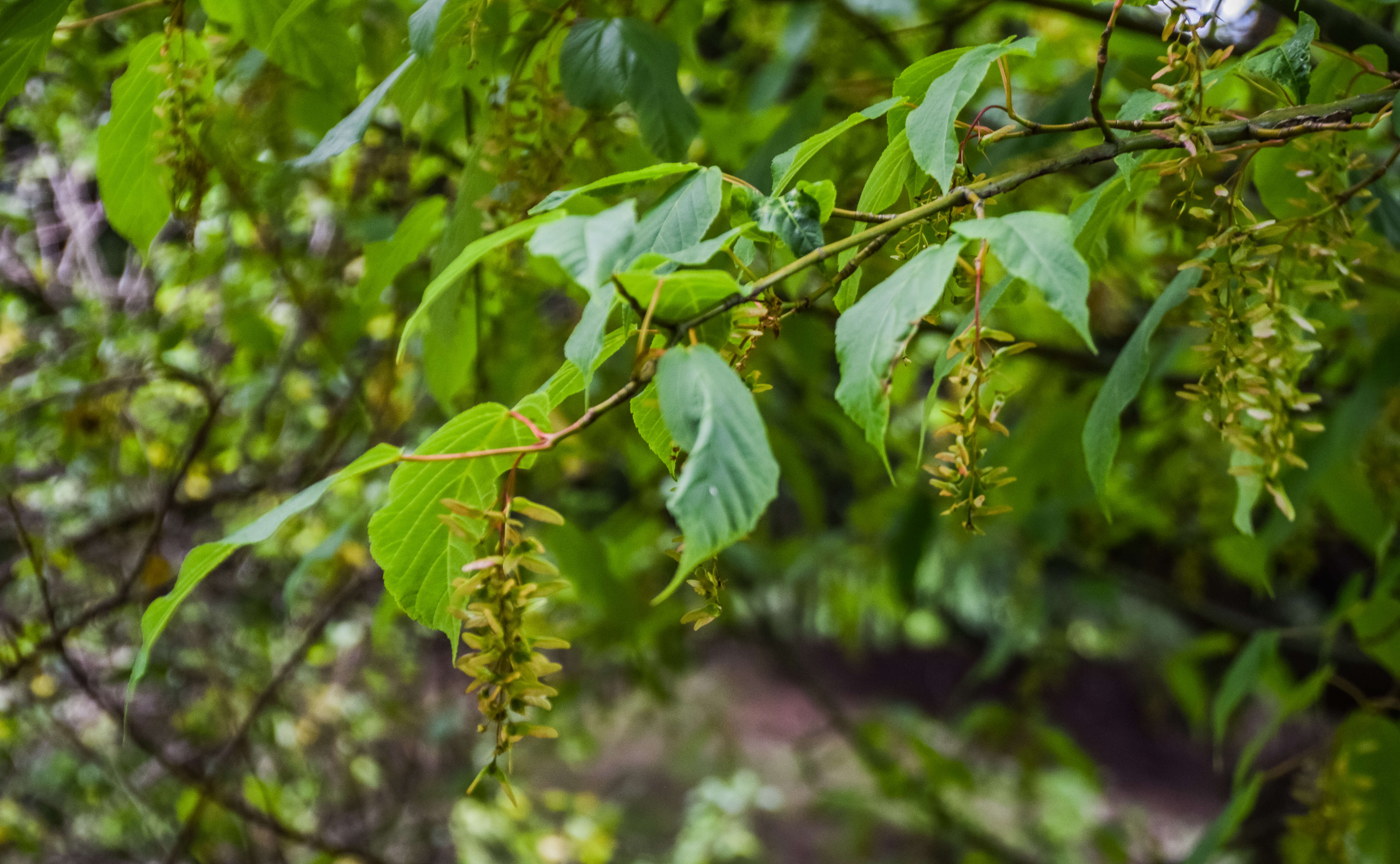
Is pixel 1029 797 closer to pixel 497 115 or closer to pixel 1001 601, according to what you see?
pixel 1001 601

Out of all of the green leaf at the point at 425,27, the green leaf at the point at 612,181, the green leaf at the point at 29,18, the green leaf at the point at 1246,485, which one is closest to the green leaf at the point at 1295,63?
the green leaf at the point at 1246,485

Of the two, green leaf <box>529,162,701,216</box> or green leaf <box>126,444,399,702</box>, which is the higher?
green leaf <box>529,162,701,216</box>

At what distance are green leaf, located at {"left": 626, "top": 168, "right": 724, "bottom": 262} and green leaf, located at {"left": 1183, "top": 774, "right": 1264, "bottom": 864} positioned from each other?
64cm

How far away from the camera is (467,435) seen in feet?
1.17

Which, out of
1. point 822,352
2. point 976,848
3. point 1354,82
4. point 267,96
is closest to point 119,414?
point 267,96

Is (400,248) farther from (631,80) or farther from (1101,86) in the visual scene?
(1101,86)

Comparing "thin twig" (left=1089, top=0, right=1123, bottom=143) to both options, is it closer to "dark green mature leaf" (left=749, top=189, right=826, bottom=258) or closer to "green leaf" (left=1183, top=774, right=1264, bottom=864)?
"dark green mature leaf" (left=749, top=189, right=826, bottom=258)

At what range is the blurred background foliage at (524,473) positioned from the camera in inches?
23.6

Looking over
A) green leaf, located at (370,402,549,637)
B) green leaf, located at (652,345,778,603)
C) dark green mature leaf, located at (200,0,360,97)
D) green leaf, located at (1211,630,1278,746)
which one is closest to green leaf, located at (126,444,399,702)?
green leaf, located at (370,402,549,637)

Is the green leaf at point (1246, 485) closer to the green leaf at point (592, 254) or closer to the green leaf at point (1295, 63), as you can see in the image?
the green leaf at point (1295, 63)

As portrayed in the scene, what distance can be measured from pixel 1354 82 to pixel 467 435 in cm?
51

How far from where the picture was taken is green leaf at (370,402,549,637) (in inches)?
14.1

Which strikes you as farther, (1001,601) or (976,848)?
(1001,601)

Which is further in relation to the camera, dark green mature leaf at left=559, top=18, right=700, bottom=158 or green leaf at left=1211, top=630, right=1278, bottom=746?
green leaf at left=1211, top=630, right=1278, bottom=746
